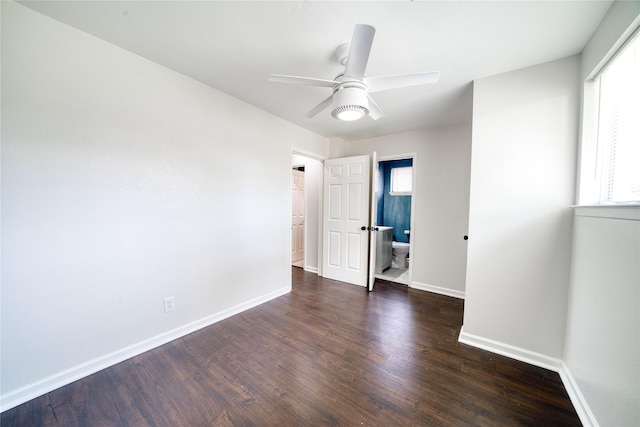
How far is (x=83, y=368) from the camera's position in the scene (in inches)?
61.4

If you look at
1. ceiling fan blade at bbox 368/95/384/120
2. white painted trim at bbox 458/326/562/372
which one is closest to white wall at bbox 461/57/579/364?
white painted trim at bbox 458/326/562/372

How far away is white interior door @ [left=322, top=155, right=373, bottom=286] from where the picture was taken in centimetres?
337

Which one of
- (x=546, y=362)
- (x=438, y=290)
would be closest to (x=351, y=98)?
(x=546, y=362)

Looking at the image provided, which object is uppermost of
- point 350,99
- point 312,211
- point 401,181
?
point 350,99

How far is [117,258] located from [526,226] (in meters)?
3.19

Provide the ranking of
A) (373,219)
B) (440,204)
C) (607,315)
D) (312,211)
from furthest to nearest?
(312,211) < (373,219) < (440,204) < (607,315)

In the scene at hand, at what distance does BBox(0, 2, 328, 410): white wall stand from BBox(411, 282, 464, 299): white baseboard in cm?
260

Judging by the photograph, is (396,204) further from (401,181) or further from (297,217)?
(297,217)

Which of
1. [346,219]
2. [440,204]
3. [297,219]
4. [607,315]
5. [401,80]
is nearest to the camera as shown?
[607,315]

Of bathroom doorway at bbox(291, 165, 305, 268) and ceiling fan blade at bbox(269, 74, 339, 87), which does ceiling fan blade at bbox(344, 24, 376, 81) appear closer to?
ceiling fan blade at bbox(269, 74, 339, 87)

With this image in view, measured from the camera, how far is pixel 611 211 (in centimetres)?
118

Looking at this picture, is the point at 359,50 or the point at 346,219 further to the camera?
the point at 346,219

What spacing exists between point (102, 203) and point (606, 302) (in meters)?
3.20

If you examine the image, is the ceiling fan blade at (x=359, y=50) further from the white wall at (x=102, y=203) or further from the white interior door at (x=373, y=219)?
the white interior door at (x=373, y=219)
